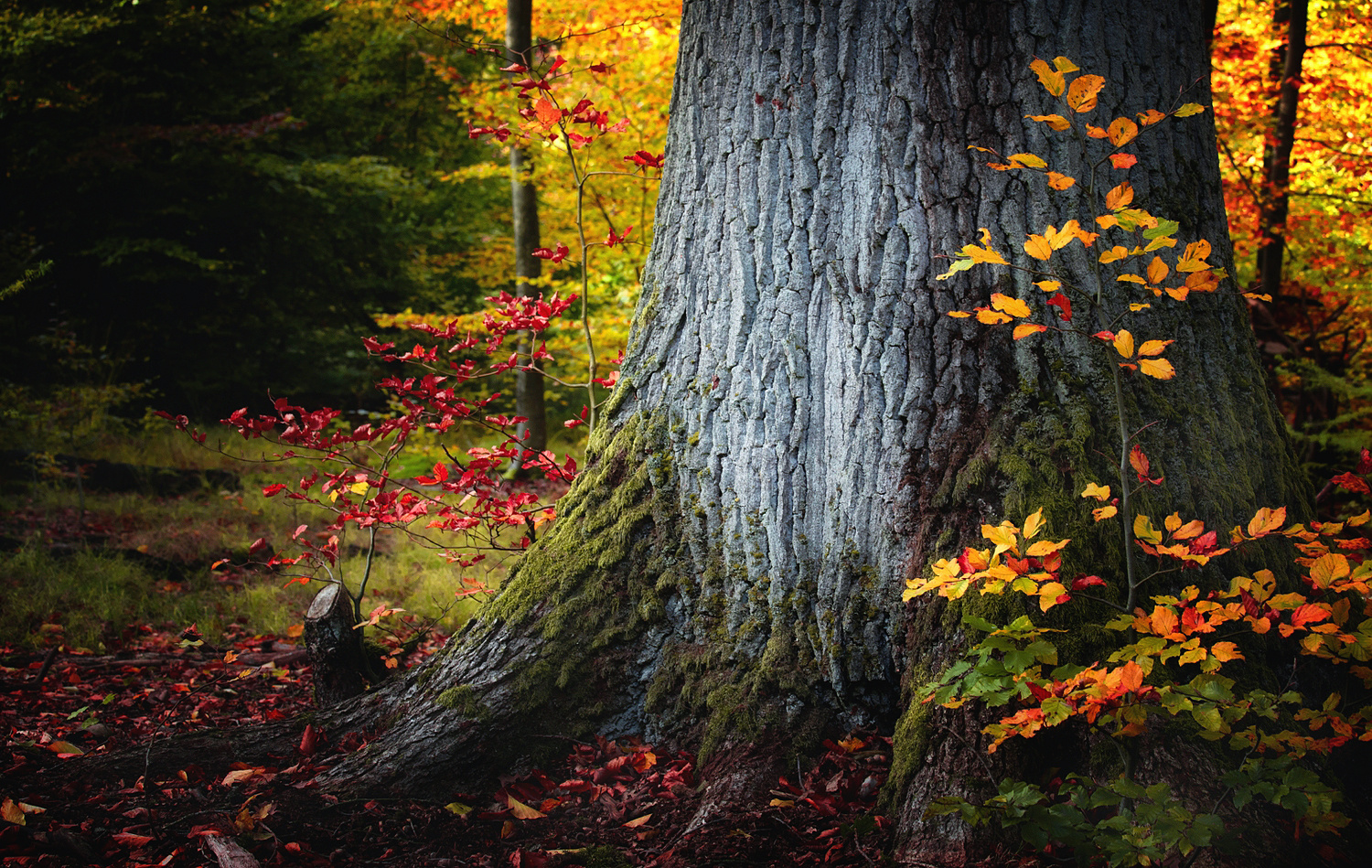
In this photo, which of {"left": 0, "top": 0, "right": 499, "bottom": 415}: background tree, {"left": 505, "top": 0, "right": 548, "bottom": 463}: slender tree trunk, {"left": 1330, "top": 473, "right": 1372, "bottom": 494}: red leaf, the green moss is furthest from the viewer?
{"left": 0, "top": 0, "right": 499, "bottom": 415}: background tree

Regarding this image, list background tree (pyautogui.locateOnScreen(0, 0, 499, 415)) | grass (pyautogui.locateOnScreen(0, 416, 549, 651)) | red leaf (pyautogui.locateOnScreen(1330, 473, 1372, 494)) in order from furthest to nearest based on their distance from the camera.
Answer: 1. background tree (pyautogui.locateOnScreen(0, 0, 499, 415))
2. grass (pyautogui.locateOnScreen(0, 416, 549, 651))
3. red leaf (pyautogui.locateOnScreen(1330, 473, 1372, 494))

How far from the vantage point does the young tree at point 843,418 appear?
6.02 feet

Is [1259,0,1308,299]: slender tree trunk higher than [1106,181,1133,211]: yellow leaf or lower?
higher

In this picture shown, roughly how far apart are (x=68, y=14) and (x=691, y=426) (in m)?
9.08

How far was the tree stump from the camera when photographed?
2713 mm

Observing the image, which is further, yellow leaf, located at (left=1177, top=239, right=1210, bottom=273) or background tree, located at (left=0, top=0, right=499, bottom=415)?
background tree, located at (left=0, top=0, right=499, bottom=415)

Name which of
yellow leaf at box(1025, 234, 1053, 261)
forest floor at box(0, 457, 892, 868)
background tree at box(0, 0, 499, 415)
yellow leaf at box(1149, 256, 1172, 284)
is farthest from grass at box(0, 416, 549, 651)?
yellow leaf at box(1149, 256, 1172, 284)

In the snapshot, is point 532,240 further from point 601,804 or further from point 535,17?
point 601,804

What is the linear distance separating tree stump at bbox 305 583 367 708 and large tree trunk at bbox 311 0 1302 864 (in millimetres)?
570

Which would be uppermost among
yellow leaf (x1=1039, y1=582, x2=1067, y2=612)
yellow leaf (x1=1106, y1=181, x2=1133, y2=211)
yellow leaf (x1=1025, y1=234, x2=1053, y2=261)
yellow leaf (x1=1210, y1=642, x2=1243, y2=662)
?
yellow leaf (x1=1106, y1=181, x2=1133, y2=211)

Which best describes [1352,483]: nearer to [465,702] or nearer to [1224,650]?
[1224,650]

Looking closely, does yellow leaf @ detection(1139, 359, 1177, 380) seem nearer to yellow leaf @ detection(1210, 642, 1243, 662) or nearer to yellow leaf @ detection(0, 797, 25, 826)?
yellow leaf @ detection(1210, 642, 1243, 662)

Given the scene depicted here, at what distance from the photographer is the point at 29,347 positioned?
7.87 m

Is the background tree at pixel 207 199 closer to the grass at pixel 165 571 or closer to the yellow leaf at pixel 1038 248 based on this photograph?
the grass at pixel 165 571
